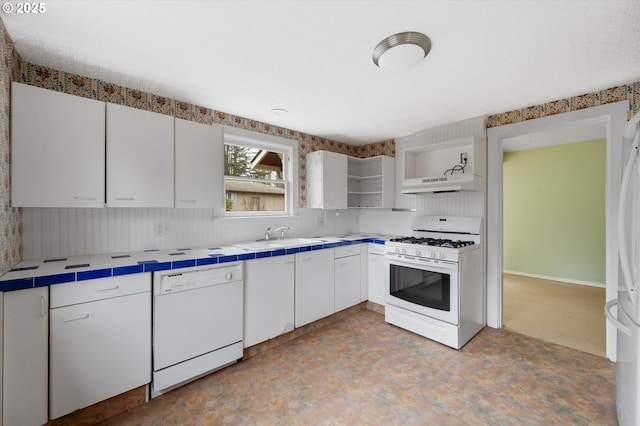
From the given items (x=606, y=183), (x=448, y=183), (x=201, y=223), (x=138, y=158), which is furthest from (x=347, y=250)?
(x=606, y=183)

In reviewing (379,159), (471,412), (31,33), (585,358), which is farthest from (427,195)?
(31,33)

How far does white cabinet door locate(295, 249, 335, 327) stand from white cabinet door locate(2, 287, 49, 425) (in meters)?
1.81

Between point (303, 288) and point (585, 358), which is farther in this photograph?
point (303, 288)

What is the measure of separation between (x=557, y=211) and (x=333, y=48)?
5.26 m

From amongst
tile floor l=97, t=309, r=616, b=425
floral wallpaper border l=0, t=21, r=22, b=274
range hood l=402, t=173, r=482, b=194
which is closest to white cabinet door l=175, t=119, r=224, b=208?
floral wallpaper border l=0, t=21, r=22, b=274

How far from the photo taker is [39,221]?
1.97 meters

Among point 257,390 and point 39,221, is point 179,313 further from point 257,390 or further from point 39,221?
point 39,221

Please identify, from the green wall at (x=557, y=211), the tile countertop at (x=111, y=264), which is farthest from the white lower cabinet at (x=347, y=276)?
the green wall at (x=557, y=211)

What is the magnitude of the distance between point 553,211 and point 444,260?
3736mm

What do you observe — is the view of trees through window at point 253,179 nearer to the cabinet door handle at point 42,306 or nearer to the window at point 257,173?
the window at point 257,173

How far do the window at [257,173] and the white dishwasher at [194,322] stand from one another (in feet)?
3.31

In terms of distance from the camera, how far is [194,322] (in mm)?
2059

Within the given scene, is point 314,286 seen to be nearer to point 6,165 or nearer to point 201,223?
point 201,223

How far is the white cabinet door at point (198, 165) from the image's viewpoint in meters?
2.30
